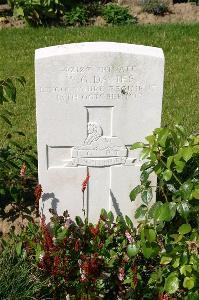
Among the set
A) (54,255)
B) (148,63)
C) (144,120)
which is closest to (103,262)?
(54,255)

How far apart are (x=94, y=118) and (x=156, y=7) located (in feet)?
20.0

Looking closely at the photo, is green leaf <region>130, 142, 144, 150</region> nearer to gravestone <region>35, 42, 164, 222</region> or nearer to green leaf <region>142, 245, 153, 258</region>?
gravestone <region>35, 42, 164, 222</region>

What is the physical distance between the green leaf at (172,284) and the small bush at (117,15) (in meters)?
6.40

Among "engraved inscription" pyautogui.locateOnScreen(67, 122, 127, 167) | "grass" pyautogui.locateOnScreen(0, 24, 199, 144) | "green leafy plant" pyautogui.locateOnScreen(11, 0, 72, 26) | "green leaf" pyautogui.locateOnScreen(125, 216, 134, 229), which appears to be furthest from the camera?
"green leafy plant" pyautogui.locateOnScreen(11, 0, 72, 26)

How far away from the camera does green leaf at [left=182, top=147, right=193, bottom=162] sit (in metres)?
3.40

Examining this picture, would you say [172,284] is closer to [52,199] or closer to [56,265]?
[56,265]

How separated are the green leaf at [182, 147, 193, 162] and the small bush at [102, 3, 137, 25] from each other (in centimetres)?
608

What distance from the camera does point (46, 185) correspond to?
409 cm

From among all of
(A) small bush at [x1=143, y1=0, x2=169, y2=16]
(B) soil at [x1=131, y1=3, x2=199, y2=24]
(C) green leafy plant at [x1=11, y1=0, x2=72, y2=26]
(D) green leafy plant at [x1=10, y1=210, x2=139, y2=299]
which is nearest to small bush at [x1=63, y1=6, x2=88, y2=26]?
(C) green leafy plant at [x1=11, y1=0, x2=72, y2=26]

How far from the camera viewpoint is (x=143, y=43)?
27.8ft

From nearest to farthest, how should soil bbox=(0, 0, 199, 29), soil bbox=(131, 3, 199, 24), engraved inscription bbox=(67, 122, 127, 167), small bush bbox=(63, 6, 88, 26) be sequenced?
engraved inscription bbox=(67, 122, 127, 167)
small bush bbox=(63, 6, 88, 26)
soil bbox=(0, 0, 199, 29)
soil bbox=(131, 3, 199, 24)

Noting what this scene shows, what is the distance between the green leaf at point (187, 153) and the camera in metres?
3.40

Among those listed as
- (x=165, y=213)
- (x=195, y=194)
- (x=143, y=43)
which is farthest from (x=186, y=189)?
(x=143, y=43)

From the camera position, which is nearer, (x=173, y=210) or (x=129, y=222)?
(x=173, y=210)
